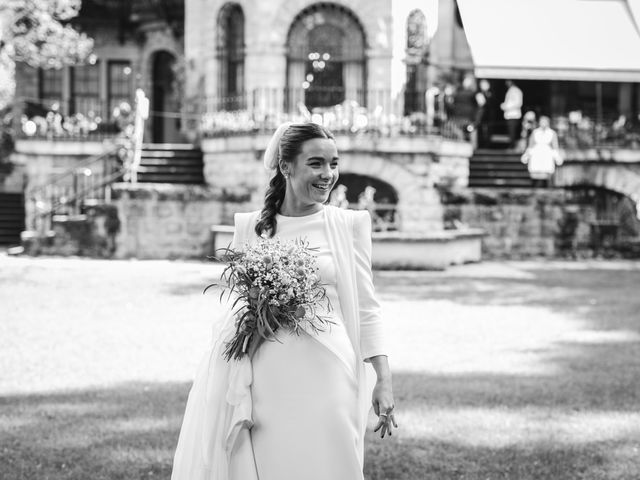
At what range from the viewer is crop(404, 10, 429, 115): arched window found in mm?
24344

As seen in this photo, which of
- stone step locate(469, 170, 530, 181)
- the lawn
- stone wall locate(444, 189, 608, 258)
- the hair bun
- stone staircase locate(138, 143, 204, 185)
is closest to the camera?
the hair bun

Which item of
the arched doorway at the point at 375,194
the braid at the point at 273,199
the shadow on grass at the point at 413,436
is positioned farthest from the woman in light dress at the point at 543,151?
the braid at the point at 273,199

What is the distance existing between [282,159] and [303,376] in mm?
954

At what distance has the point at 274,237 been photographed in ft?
12.7

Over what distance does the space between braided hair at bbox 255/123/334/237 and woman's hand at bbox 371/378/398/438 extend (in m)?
0.80

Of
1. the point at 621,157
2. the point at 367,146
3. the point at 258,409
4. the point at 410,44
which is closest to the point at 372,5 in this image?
the point at 410,44

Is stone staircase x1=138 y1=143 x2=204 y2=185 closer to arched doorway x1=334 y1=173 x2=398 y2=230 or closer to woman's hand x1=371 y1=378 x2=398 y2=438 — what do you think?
arched doorway x1=334 y1=173 x2=398 y2=230

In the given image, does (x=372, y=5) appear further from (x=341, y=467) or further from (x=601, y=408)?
(x=341, y=467)

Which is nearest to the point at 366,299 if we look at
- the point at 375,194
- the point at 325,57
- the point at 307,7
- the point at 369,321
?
the point at 369,321

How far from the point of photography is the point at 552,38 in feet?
11.8

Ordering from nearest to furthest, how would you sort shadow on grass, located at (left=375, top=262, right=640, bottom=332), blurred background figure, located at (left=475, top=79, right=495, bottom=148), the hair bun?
the hair bun, shadow on grass, located at (left=375, top=262, right=640, bottom=332), blurred background figure, located at (left=475, top=79, right=495, bottom=148)

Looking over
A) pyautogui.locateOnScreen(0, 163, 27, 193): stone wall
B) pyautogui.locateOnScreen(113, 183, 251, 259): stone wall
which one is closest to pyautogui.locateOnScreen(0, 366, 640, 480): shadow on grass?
pyautogui.locateOnScreen(113, 183, 251, 259): stone wall

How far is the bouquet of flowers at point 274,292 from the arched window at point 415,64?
2085 centimetres

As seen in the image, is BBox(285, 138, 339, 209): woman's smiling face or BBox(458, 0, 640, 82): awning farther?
BBox(285, 138, 339, 209): woman's smiling face
